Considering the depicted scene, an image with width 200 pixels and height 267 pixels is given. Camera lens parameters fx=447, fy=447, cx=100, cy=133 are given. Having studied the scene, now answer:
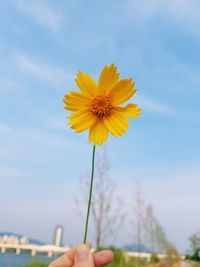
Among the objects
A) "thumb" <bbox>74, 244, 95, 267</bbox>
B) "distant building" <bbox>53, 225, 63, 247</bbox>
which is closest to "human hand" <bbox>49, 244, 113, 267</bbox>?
"thumb" <bbox>74, 244, 95, 267</bbox>

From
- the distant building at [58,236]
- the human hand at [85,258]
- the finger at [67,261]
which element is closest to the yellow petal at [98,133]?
the human hand at [85,258]

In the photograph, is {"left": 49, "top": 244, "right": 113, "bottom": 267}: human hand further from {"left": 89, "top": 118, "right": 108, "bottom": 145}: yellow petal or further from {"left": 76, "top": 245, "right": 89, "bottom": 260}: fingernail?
{"left": 89, "top": 118, "right": 108, "bottom": 145}: yellow petal

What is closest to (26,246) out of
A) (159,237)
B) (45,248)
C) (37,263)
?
(45,248)

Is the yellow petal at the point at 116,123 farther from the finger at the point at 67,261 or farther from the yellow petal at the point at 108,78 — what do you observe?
the finger at the point at 67,261

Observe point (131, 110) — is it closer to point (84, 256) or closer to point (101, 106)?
point (101, 106)

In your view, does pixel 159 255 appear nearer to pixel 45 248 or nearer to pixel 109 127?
pixel 45 248

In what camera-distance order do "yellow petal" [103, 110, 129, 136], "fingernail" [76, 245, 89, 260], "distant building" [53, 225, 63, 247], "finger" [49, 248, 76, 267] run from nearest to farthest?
"yellow petal" [103, 110, 129, 136] < "fingernail" [76, 245, 89, 260] < "finger" [49, 248, 76, 267] < "distant building" [53, 225, 63, 247]
